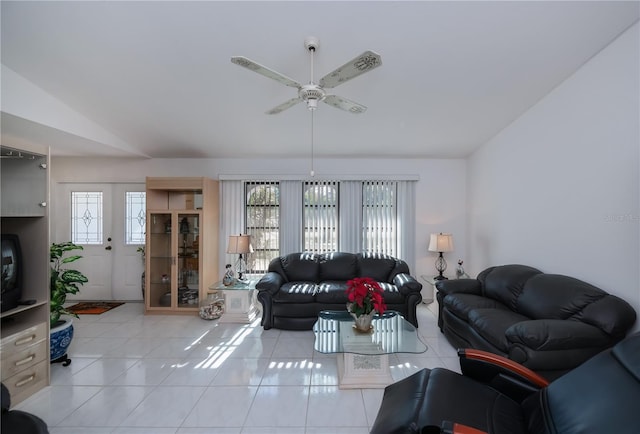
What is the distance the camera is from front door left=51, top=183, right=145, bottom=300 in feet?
15.5

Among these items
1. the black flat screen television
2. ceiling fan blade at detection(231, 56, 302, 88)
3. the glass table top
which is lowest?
the glass table top

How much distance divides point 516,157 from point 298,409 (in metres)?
3.69

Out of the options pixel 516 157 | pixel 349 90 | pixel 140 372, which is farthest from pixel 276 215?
pixel 516 157

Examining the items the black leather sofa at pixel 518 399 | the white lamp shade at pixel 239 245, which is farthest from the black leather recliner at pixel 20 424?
the white lamp shade at pixel 239 245

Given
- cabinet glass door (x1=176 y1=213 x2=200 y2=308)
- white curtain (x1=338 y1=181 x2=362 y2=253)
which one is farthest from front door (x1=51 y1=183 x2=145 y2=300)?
white curtain (x1=338 y1=181 x2=362 y2=253)

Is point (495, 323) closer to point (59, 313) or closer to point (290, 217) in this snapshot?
point (290, 217)

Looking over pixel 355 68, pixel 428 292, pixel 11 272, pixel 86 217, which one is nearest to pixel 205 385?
pixel 11 272

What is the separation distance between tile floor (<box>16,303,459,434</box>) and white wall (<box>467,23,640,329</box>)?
1529 mm

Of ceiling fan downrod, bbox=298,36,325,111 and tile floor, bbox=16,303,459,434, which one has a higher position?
ceiling fan downrod, bbox=298,36,325,111

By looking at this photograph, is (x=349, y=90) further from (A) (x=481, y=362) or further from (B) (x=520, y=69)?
(A) (x=481, y=362)

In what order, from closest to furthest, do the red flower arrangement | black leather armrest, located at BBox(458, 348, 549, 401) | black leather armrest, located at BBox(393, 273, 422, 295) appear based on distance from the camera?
black leather armrest, located at BBox(458, 348, 549, 401) < the red flower arrangement < black leather armrest, located at BBox(393, 273, 422, 295)

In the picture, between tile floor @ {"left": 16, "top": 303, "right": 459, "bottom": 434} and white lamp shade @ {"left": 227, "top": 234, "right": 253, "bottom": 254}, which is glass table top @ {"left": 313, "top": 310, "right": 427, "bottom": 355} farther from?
white lamp shade @ {"left": 227, "top": 234, "right": 253, "bottom": 254}

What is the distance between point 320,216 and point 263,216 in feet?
3.32

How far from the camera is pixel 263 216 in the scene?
4805 millimetres
